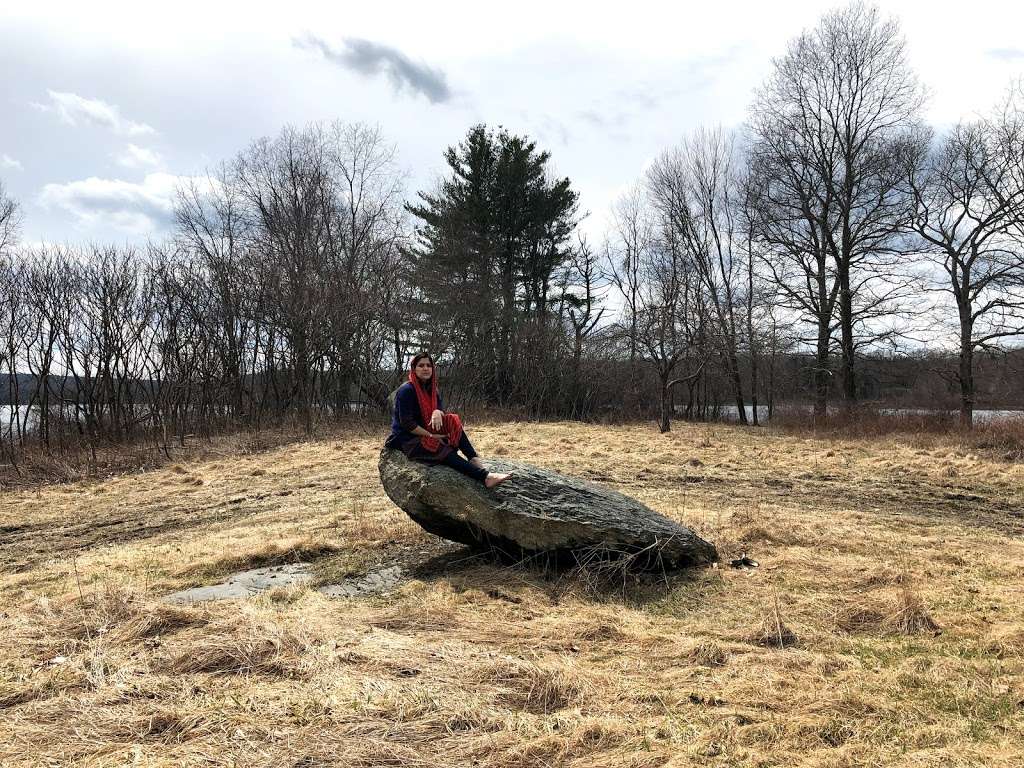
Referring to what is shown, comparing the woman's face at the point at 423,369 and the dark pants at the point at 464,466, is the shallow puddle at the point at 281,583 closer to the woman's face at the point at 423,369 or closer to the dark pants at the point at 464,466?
the dark pants at the point at 464,466

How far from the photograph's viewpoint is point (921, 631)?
368cm

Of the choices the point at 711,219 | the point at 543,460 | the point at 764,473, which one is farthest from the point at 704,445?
the point at 711,219

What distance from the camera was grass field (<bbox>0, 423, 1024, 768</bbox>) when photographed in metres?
2.49

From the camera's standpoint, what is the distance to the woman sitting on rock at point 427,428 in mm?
5289

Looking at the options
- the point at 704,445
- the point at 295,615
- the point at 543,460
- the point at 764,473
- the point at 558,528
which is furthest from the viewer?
the point at 704,445

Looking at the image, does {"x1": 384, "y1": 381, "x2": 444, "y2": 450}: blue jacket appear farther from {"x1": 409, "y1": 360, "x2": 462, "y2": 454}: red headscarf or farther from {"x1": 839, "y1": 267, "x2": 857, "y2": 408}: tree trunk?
{"x1": 839, "y1": 267, "x2": 857, "y2": 408}: tree trunk

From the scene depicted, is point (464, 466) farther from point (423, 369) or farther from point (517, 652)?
point (517, 652)

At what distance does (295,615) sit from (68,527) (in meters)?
5.35

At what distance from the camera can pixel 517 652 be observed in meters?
3.46

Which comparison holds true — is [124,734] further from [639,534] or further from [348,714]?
[639,534]

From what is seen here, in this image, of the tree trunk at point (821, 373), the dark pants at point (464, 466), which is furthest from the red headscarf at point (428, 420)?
the tree trunk at point (821, 373)

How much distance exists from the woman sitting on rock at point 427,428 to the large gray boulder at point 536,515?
98 mm

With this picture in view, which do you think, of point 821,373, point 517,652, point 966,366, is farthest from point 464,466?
point 821,373

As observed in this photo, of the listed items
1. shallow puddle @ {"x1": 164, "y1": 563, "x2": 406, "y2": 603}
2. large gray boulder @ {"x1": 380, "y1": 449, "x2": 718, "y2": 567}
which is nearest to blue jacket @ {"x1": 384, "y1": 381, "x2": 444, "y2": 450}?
large gray boulder @ {"x1": 380, "y1": 449, "x2": 718, "y2": 567}
